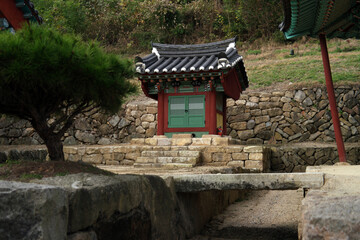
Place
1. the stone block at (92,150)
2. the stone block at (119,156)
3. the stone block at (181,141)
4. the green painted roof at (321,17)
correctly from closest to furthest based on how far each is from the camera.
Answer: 1. the green painted roof at (321,17)
2. the stone block at (181,141)
3. the stone block at (119,156)
4. the stone block at (92,150)

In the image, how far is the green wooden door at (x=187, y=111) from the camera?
478 inches

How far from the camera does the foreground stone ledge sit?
16.6ft

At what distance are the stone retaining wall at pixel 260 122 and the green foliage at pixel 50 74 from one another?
11570mm

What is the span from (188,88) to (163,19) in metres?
16.3

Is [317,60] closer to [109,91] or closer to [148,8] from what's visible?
[148,8]

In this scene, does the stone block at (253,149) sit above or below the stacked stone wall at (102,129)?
below

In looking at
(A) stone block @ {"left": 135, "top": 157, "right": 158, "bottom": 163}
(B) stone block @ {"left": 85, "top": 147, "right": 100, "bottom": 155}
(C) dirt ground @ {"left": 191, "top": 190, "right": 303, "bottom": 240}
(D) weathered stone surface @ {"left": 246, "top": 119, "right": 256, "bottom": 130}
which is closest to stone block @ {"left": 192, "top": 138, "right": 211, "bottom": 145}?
(A) stone block @ {"left": 135, "top": 157, "right": 158, "bottom": 163}

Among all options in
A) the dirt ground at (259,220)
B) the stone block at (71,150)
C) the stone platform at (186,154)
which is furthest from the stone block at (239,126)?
the stone block at (71,150)

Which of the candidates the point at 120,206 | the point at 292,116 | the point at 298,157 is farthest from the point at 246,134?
the point at 120,206

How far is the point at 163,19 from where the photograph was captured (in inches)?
1073

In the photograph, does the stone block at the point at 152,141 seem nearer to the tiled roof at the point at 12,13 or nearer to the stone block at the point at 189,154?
the stone block at the point at 189,154

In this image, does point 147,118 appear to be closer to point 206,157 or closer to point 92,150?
point 92,150

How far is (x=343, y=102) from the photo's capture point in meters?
15.2

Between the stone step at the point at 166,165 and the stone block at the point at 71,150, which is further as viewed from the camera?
the stone block at the point at 71,150
